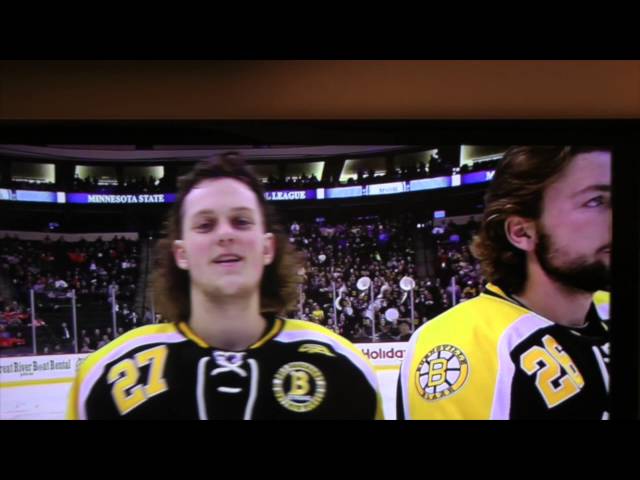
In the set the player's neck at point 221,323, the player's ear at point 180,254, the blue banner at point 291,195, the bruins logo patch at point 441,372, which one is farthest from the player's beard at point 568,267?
the player's ear at point 180,254

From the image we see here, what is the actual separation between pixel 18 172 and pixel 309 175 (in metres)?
1.32

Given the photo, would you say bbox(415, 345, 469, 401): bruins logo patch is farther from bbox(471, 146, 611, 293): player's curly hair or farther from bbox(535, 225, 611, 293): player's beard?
bbox(535, 225, 611, 293): player's beard

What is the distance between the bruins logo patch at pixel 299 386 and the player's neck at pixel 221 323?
0.69 ft

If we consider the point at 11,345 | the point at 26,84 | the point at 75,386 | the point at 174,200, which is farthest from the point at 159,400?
the point at 26,84

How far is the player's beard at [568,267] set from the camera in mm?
2627

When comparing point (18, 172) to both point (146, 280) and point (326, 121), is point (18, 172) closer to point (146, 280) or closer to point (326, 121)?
point (146, 280)

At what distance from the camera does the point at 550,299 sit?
2.63 meters

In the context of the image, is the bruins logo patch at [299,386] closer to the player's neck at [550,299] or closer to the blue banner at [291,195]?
the blue banner at [291,195]

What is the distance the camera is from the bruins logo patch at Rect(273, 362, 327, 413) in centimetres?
261

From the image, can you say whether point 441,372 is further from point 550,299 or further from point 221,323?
point 221,323

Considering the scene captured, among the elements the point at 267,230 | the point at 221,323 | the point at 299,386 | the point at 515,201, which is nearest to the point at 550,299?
the point at 515,201

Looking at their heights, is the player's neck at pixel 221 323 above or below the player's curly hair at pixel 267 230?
below

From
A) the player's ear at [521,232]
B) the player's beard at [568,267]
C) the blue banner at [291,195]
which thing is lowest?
the player's beard at [568,267]

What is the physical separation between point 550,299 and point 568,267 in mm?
166
